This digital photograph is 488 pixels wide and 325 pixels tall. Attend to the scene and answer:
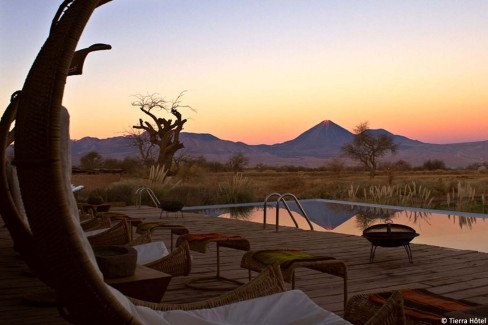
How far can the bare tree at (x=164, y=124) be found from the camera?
1998 centimetres

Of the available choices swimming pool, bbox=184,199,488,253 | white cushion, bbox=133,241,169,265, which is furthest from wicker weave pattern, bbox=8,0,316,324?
swimming pool, bbox=184,199,488,253

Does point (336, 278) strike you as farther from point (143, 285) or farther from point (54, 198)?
point (54, 198)

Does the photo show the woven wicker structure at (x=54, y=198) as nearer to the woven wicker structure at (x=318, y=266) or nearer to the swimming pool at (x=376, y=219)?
the woven wicker structure at (x=318, y=266)

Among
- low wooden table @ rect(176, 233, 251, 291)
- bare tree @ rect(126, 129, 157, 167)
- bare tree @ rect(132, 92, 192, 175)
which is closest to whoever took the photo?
low wooden table @ rect(176, 233, 251, 291)

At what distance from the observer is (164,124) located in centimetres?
2020

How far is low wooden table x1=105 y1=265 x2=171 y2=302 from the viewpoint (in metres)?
2.34

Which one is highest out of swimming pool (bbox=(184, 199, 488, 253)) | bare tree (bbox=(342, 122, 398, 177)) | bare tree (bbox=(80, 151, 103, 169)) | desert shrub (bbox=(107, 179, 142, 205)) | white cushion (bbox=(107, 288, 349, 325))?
bare tree (bbox=(342, 122, 398, 177))

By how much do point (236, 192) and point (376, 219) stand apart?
395cm

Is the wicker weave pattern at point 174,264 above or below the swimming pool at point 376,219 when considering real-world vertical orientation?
above

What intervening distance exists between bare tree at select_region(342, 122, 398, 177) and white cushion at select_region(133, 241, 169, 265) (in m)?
27.5

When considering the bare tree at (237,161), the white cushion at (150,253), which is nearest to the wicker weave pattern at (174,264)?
the white cushion at (150,253)

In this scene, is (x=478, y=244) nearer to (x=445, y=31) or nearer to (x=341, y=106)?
(x=445, y=31)

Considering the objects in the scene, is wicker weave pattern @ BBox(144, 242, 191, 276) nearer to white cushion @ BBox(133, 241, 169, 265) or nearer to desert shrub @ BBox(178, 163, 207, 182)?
white cushion @ BBox(133, 241, 169, 265)

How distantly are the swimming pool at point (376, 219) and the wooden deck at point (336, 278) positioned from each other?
6.25 ft
